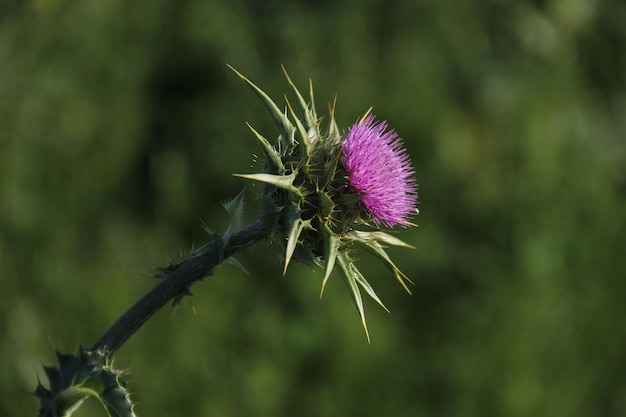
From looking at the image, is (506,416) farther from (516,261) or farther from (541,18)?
(541,18)

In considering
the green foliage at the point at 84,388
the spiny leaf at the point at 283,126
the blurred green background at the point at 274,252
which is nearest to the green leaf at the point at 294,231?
the spiny leaf at the point at 283,126

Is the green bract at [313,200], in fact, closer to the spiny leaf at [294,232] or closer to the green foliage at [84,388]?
the spiny leaf at [294,232]

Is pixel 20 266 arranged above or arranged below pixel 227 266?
Result: below

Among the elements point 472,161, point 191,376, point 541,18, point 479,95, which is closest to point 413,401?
point 191,376

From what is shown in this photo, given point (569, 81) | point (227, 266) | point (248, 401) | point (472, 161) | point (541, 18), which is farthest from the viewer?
point (541, 18)

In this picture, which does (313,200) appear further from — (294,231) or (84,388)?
(84,388)

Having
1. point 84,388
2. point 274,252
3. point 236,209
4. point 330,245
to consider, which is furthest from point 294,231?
point 274,252
